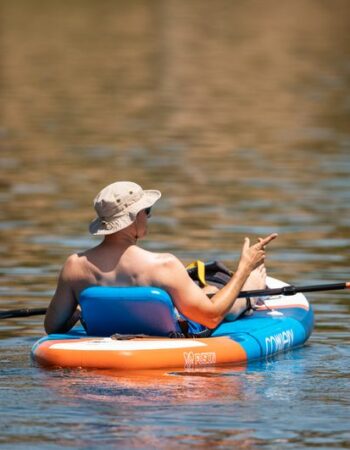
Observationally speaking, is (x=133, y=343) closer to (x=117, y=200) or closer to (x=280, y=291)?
(x=117, y=200)

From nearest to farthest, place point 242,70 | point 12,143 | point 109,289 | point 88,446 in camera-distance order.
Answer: point 88,446 → point 109,289 → point 12,143 → point 242,70

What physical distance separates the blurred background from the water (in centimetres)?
5

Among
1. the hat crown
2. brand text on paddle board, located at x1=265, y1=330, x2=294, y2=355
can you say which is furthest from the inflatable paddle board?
the hat crown

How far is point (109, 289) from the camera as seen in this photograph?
1089cm

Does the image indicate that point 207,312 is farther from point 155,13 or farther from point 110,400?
point 155,13

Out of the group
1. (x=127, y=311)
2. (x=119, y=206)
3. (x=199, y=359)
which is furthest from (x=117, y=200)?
(x=199, y=359)

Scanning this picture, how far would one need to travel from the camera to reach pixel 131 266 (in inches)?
430

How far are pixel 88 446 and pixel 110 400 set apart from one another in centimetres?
113

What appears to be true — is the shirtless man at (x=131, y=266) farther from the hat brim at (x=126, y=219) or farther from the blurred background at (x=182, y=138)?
the blurred background at (x=182, y=138)

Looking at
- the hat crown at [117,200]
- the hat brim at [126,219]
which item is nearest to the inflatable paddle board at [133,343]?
the hat brim at [126,219]

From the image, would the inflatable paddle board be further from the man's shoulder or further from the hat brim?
the hat brim

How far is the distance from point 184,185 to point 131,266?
11.2 metres

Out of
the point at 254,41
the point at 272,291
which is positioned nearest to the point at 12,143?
the point at 272,291

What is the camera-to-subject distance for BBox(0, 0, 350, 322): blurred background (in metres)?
17.4
